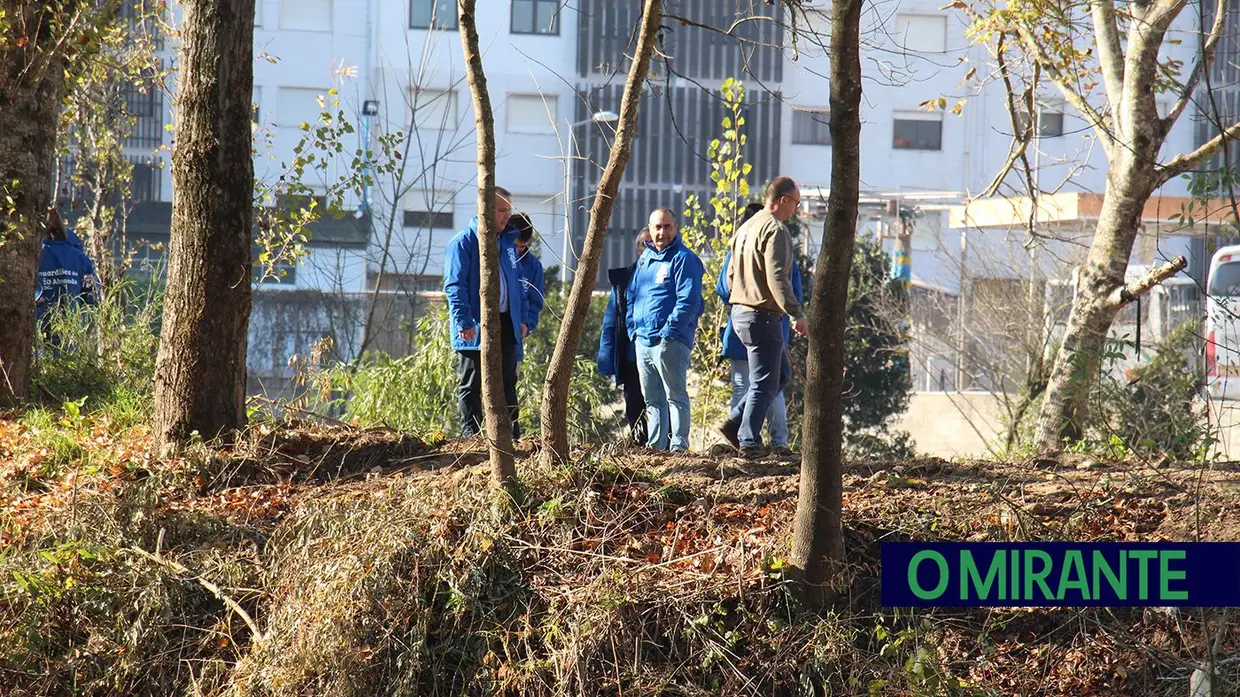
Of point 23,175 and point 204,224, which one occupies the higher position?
point 23,175

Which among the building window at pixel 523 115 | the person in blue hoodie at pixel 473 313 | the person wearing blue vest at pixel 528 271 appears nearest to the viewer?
the person in blue hoodie at pixel 473 313

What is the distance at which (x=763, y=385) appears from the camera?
714 cm

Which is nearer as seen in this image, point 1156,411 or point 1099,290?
point 1099,290

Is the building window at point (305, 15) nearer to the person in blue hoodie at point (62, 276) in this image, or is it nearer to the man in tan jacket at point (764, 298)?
the person in blue hoodie at point (62, 276)

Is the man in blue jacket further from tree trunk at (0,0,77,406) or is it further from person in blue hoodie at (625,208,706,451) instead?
tree trunk at (0,0,77,406)

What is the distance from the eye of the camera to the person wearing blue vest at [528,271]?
24.5ft

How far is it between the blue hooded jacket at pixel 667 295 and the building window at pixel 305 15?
3042 centimetres

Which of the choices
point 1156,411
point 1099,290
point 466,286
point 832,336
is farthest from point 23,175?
point 1156,411

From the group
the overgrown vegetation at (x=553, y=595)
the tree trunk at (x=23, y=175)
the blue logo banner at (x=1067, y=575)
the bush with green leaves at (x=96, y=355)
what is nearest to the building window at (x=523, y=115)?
the bush with green leaves at (x=96, y=355)

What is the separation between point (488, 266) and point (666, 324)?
2.47 metres

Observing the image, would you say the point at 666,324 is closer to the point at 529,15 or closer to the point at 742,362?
the point at 742,362

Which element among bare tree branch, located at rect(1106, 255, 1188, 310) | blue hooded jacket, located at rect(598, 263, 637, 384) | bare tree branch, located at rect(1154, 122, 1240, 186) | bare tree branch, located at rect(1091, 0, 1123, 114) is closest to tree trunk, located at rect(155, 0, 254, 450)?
blue hooded jacket, located at rect(598, 263, 637, 384)

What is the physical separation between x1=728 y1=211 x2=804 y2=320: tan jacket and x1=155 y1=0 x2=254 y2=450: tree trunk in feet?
9.04

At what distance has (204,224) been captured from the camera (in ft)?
19.9
